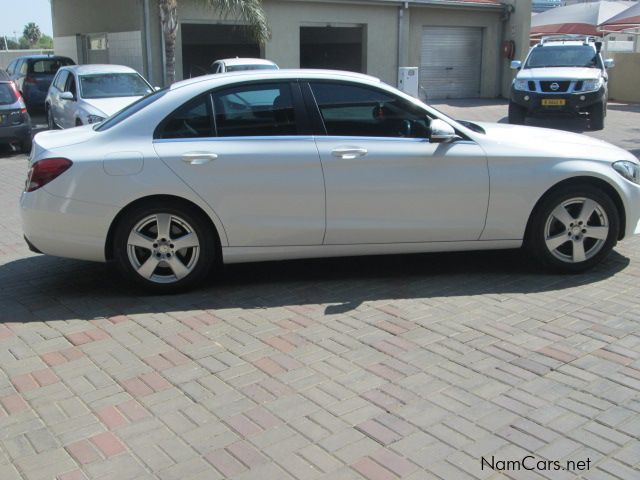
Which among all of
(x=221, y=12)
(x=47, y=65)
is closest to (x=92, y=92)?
(x=221, y=12)

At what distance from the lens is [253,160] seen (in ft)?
17.0

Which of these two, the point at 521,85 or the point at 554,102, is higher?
the point at 521,85

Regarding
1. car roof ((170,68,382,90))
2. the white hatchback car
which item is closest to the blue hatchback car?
the white hatchback car

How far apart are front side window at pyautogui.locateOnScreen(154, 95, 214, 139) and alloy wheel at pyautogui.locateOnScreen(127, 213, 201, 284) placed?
62cm

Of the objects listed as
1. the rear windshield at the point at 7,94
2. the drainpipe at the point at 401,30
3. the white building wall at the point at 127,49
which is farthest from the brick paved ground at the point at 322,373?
the drainpipe at the point at 401,30

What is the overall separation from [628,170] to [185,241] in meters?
3.49

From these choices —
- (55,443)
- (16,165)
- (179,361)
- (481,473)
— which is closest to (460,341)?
(481,473)

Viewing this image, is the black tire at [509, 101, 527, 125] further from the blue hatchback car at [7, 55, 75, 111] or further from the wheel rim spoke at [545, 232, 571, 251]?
the blue hatchback car at [7, 55, 75, 111]

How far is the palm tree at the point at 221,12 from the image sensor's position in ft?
55.6

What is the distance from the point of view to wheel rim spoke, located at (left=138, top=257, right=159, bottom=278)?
521 cm

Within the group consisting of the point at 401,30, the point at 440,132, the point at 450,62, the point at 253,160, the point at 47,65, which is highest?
the point at 401,30

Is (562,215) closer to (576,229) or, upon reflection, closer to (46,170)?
(576,229)

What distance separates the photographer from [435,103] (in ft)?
78.2

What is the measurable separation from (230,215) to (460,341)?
6.18 ft
